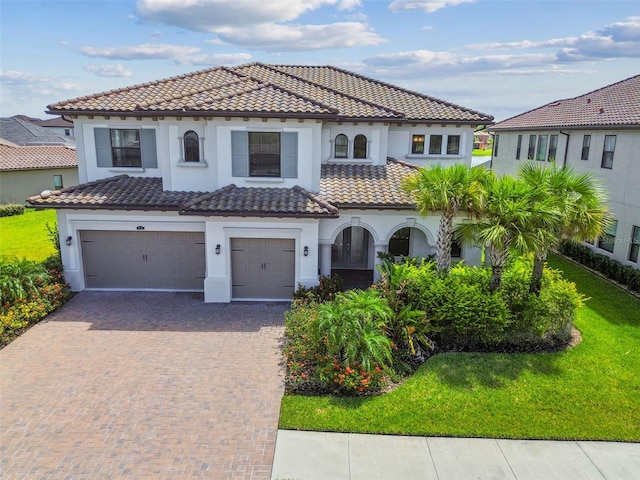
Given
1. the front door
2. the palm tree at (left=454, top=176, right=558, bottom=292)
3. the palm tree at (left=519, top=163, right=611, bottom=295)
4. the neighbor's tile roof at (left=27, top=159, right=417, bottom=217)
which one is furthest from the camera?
the front door

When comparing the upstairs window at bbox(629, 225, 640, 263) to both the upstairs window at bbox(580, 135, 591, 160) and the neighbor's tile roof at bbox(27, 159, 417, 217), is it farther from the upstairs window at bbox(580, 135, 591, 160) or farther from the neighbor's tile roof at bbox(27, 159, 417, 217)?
the neighbor's tile roof at bbox(27, 159, 417, 217)

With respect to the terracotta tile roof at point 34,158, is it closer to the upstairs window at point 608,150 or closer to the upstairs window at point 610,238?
the upstairs window at point 608,150

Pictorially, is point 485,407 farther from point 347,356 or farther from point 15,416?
point 15,416

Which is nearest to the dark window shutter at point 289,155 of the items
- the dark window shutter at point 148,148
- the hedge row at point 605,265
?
the dark window shutter at point 148,148

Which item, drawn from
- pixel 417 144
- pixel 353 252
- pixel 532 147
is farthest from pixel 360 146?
pixel 532 147

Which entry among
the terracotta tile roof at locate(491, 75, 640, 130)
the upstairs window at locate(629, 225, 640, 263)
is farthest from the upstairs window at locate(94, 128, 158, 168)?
the upstairs window at locate(629, 225, 640, 263)

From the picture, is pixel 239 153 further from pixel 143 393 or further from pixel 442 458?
pixel 442 458
